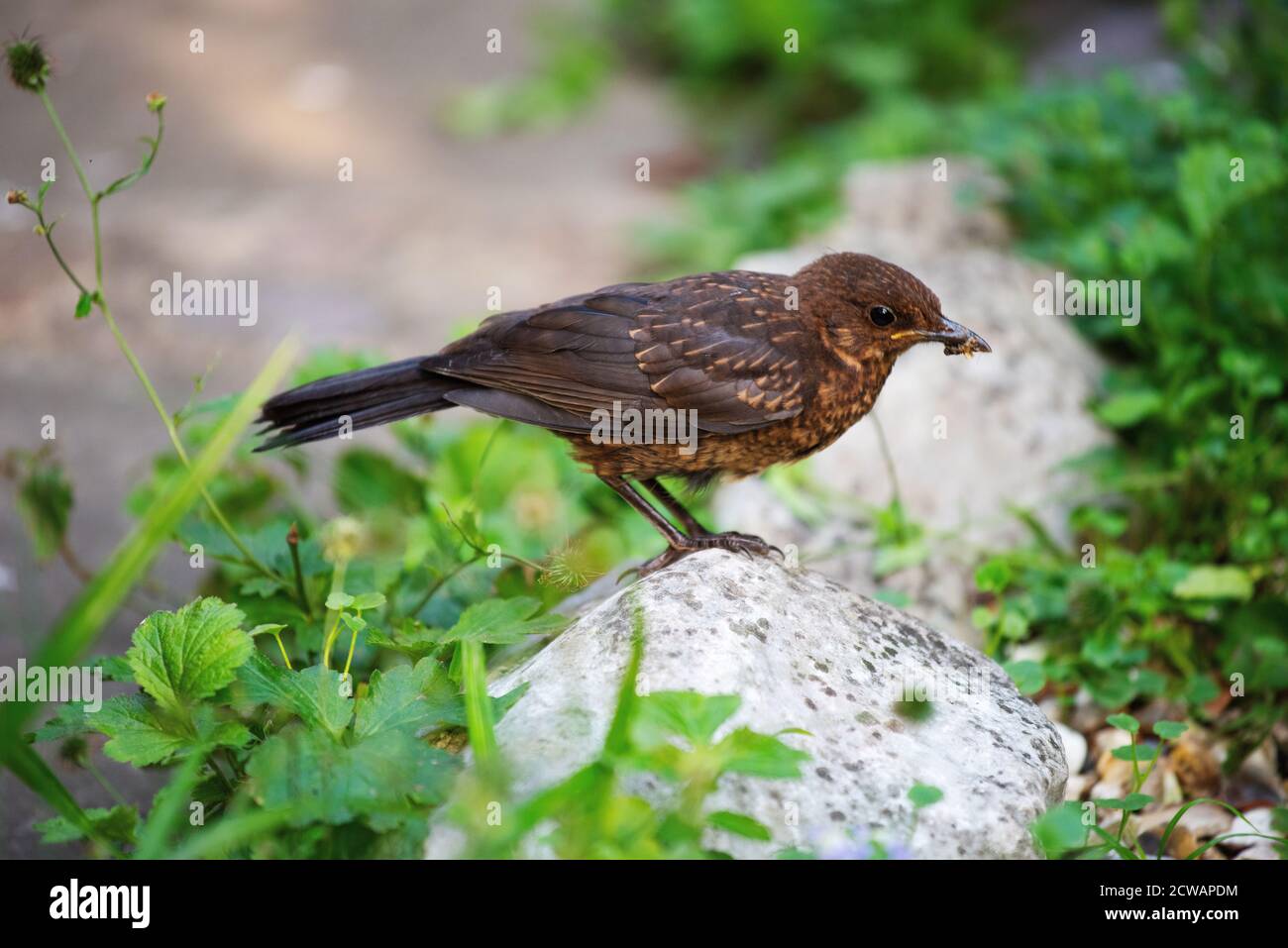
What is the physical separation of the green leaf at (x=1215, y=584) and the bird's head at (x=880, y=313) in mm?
1161

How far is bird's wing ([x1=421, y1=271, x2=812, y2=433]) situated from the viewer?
3.38 m

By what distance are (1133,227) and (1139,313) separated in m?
0.37

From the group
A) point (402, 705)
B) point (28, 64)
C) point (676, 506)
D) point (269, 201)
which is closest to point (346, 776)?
point (402, 705)

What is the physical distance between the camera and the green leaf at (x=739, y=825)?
2.13 metres

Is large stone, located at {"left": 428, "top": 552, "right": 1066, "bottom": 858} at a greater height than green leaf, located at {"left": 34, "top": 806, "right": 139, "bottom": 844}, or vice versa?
large stone, located at {"left": 428, "top": 552, "right": 1066, "bottom": 858}

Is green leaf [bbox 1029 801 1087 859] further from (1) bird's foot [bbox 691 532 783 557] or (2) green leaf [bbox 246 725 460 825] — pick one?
(1) bird's foot [bbox 691 532 783 557]

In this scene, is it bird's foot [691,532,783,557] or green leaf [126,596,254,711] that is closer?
green leaf [126,596,254,711]

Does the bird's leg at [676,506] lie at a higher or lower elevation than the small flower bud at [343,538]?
higher

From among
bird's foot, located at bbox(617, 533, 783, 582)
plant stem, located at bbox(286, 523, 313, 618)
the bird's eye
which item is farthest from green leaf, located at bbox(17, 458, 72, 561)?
the bird's eye

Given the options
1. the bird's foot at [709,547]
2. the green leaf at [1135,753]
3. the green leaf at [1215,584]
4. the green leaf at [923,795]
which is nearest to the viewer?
the green leaf at [923,795]

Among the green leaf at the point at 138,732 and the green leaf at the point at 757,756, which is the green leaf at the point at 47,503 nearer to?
the green leaf at the point at 138,732

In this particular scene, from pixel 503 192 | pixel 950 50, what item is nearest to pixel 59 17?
pixel 503 192

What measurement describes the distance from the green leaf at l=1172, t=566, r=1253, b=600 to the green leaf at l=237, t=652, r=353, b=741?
8.67 feet

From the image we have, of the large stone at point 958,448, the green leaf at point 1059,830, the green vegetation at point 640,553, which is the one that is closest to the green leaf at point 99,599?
the green vegetation at point 640,553
